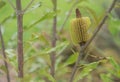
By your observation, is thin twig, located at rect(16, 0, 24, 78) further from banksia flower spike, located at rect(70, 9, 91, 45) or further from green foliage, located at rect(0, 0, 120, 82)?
banksia flower spike, located at rect(70, 9, 91, 45)

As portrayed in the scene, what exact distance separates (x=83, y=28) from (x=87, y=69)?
0.45ft

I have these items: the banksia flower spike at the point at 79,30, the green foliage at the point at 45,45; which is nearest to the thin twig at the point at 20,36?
the green foliage at the point at 45,45

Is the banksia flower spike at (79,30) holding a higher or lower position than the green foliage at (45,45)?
higher

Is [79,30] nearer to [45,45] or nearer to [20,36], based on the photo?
[20,36]

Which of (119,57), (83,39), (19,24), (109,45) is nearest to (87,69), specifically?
(83,39)

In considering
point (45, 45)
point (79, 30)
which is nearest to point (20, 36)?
point (79, 30)

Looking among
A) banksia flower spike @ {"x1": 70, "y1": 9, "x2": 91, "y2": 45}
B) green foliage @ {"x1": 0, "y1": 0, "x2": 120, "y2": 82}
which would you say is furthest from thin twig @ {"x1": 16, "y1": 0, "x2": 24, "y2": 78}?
banksia flower spike @ {"x1": 70, "y1": 9, "x2": 91, "y2": 45}

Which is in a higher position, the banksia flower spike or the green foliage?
the banksia flower spike

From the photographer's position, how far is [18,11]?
2.86 feet

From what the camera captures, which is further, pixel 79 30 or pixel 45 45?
pixel 45 45

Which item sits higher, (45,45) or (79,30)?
(79,30)

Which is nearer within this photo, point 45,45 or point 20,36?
point 20,36

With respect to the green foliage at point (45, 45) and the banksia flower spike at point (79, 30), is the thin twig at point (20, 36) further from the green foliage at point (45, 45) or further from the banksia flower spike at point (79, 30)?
the banksia flower spike at point (79, 30)

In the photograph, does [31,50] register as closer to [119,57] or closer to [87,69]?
[87,69]
